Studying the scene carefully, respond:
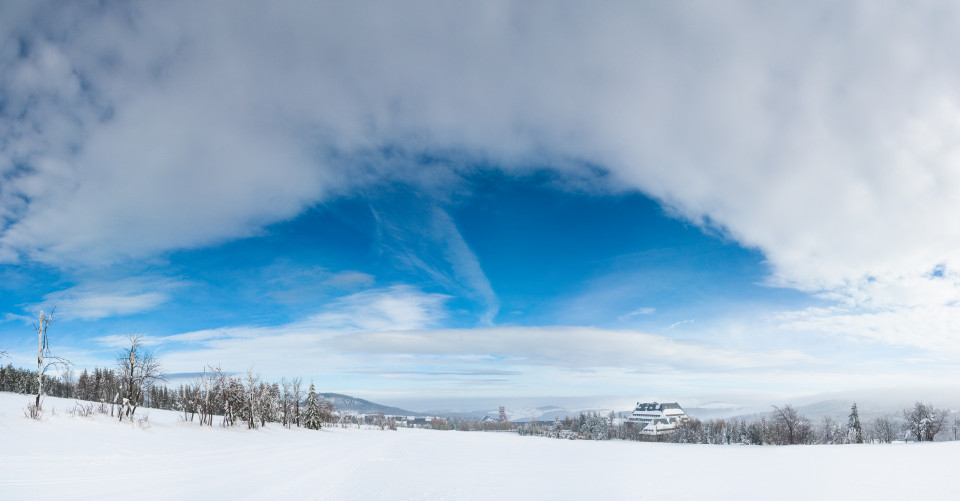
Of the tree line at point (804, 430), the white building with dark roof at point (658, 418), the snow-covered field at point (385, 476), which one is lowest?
the white building with dark roof at point (658, 418)

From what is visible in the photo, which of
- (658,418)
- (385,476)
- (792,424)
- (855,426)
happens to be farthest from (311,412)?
(658,418)

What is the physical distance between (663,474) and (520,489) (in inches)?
402

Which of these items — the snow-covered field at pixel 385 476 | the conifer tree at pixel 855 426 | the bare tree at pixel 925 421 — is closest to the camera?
the snow-covered field at pixel 385 476

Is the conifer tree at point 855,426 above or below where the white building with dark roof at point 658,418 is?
above

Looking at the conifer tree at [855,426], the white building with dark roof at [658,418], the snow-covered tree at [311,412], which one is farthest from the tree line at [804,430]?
the snow-covered tree at [311,412]

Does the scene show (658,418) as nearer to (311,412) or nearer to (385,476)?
(311,412)

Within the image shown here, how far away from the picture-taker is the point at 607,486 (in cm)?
1922

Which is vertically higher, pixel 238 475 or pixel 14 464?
pixel 14 464

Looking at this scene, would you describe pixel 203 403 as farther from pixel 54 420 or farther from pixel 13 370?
pixel 13 370

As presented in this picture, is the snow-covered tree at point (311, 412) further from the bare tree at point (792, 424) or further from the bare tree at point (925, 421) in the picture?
the bare tree at point (925, 421)

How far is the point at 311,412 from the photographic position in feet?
295

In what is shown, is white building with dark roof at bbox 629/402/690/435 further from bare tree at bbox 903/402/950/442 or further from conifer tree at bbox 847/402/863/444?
bare tree at bbox 903/402/950/442

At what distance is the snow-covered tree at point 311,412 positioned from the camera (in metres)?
89.4

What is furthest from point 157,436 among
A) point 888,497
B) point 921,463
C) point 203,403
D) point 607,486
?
point 921,463
